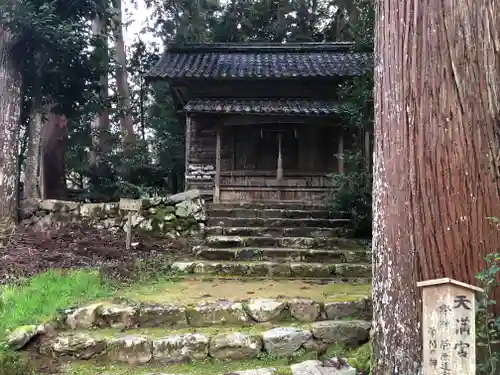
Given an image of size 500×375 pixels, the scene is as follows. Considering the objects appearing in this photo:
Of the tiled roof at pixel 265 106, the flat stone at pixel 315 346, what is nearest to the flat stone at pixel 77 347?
the flat stone at pixel 315 346

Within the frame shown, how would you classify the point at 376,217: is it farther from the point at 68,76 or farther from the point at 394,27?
the point at 68,76

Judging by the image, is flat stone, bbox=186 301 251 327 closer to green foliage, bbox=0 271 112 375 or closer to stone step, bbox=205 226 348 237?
green foliage, bbox=0 271 112 375

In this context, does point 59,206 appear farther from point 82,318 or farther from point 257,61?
point 257,61

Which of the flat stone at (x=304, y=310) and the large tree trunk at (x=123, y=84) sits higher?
the large tree trunk at (x=123, y=84)

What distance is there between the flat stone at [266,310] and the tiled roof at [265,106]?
6653mm

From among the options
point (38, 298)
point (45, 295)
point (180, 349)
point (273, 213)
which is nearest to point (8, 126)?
point (45, 295)

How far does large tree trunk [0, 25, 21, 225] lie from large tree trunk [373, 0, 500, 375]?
24.2 feet

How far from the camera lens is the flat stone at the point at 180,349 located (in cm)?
373

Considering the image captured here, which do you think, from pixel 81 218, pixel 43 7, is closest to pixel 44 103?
pixel 43 7

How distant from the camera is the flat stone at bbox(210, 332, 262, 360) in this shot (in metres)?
3.76

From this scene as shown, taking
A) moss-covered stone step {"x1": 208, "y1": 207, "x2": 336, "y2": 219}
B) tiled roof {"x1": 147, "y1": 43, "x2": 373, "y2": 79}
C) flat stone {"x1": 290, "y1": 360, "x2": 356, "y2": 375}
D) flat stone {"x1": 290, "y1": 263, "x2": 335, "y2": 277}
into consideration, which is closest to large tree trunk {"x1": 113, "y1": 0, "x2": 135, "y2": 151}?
tiled roof {"x1": 147, "y1": 43, "x2": 373, "y2": 79}

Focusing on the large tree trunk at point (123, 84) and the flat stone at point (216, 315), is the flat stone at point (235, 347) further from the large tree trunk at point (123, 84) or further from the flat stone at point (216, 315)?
the large tree trunk at point (123, 84)

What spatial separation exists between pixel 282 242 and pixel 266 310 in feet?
9.27

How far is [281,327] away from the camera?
400 cm
